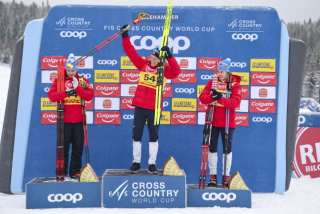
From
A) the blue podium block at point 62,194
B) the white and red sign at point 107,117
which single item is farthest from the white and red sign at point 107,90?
the blue podium block at point 62,194

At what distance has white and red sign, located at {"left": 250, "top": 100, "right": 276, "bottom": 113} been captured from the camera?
5.98 m

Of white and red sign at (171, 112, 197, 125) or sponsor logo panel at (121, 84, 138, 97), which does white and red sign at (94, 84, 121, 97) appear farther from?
white and red sign at (171, 112, 197, 125)

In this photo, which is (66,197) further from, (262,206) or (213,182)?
(262,206)

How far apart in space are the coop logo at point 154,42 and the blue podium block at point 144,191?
2.11 m

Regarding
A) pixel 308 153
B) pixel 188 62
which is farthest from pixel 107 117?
pixel 308 153

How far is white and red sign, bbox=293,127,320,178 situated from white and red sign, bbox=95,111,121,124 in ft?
11.6

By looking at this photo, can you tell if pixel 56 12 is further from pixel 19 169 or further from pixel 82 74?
pixel 19 169

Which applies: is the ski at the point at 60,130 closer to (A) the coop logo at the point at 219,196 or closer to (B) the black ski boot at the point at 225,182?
(A) the coop logo at the point at 219,196

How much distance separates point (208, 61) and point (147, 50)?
37.2 inches

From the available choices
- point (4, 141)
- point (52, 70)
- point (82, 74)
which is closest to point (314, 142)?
point (82, 74)

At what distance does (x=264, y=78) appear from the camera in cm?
599

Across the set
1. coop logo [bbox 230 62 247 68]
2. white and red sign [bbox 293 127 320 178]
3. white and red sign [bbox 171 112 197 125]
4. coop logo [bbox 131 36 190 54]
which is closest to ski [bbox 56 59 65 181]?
coop logo [bbox 131 36 190 54]

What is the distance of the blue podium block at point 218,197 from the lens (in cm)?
481

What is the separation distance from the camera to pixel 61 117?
528cm
